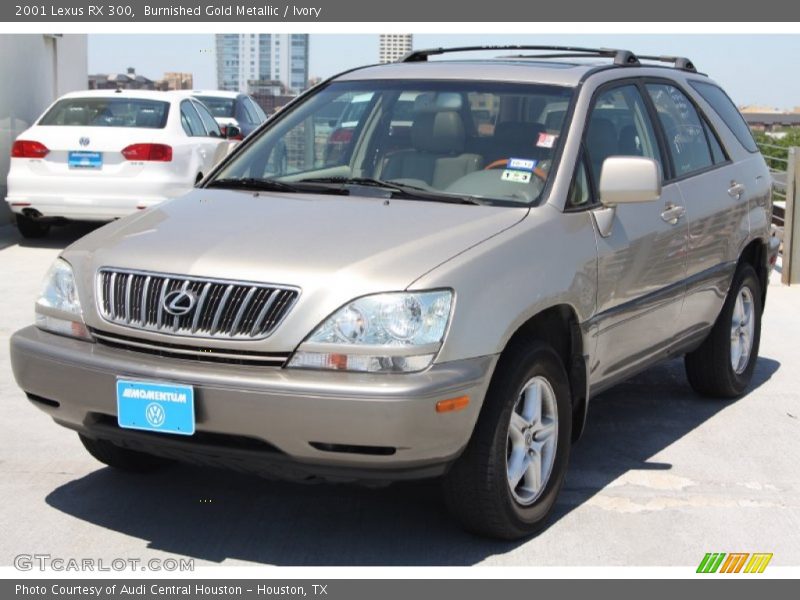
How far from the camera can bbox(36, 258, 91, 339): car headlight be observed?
4238 millimetres

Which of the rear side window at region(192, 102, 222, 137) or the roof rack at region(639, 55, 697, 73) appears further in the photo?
the rear side window at region(192, 102, 222, 137)

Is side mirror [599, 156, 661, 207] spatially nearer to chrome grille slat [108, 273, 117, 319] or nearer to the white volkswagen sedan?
chrome grille slat [108, 273, 117, 319]

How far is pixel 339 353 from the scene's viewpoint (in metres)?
3.78

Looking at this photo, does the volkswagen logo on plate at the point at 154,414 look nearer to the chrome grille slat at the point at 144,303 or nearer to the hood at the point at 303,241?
the chrome grille slat at the point at 144,303

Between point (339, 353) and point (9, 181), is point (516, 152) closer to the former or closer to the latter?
point (339, 353)

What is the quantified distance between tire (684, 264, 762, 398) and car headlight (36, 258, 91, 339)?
136 inches

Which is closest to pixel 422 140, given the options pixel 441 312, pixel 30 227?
pixel 441 312

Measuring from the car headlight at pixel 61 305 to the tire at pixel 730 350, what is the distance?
3.45m

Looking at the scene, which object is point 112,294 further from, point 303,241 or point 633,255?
point 633,255

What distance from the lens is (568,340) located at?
4.71 m

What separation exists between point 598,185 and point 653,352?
95cm

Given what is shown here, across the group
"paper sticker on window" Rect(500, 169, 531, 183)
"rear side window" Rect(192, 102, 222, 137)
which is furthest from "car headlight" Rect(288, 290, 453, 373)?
"rear side window" Rect(192, 102, 222, 137)

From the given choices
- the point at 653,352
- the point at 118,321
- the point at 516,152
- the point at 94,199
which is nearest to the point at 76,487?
the point at 118,321

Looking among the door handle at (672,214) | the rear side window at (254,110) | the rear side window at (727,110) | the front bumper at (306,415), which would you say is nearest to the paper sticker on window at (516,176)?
the door handle at (672,214)
